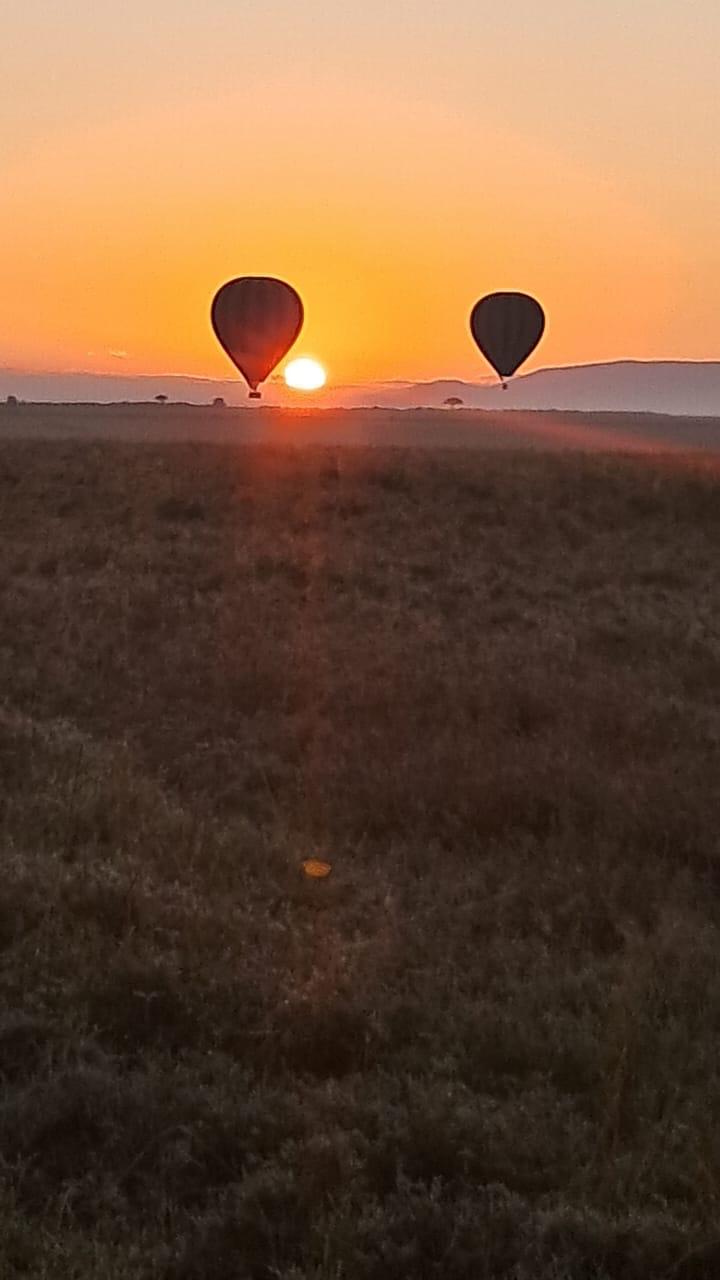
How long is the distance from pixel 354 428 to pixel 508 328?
28.9 ft

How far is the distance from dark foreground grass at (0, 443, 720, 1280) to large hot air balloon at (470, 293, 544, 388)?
3807 centimetres

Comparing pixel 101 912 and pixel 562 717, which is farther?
pixel 562 717

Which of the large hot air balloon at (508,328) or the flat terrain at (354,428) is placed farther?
the large hot air balloon at (508,328)

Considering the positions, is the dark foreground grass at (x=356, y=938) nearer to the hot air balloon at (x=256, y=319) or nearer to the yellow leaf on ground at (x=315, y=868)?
the yellow leaf on ground at (x=315, y=868)

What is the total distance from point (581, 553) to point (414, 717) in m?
11.2

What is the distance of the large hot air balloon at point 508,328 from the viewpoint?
56188mm

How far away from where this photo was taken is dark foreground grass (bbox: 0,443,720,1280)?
535cm

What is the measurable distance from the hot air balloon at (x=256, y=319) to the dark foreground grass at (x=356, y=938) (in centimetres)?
3336

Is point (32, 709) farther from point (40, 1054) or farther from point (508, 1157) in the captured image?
point (508, 1157)

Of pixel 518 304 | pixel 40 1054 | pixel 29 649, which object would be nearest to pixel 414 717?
pixel 29 649

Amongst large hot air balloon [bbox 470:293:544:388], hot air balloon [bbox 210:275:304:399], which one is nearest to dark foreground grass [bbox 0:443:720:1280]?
hot air balloon [bbox 210:275:304:399]

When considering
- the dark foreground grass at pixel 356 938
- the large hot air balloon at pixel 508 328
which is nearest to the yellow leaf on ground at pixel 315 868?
the dark foreground grass at pixel 356 938

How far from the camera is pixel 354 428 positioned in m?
50.9

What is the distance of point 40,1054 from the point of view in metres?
6.43
